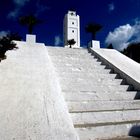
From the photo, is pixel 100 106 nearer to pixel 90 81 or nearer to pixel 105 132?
pixel 105 132

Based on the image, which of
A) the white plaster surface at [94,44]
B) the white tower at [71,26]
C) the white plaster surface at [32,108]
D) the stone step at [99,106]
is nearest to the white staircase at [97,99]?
the stone step at [99,106]

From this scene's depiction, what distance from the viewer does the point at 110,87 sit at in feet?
15.1

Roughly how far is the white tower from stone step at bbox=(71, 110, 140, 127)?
31.1 meters

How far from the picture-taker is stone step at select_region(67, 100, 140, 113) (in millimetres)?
3316

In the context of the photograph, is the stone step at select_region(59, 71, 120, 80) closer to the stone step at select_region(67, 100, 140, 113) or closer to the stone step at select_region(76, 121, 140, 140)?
the stone step at select_region(67, 100, 140, 113)

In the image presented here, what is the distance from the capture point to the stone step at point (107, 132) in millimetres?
2785

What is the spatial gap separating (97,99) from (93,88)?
1.33 feet

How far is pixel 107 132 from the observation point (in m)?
2.92

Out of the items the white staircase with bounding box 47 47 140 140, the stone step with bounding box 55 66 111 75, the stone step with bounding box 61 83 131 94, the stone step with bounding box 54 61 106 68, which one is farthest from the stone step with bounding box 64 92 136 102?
the stone step with bounding box 54 61 106 68

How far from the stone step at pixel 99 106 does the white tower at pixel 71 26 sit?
101 ft

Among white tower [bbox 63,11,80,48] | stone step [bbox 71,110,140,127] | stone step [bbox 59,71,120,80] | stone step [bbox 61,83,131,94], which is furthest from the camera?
white tower [bbox 63,11,80,48]

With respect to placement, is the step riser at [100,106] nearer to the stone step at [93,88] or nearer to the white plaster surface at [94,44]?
the stone step at [93,88]

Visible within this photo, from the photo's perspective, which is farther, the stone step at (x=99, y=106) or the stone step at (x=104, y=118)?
the stone step at (x=99, y=106)

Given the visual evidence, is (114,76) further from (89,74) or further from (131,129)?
(131,129)
